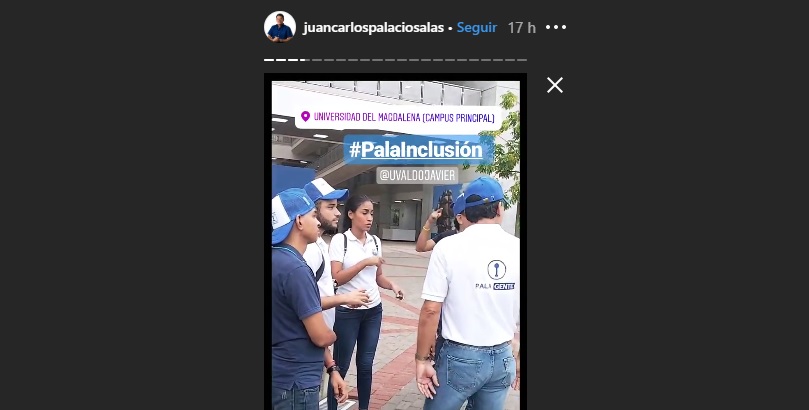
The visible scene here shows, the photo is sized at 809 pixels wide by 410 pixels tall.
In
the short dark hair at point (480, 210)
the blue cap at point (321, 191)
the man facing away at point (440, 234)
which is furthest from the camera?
the blue cap at point (321, 191)

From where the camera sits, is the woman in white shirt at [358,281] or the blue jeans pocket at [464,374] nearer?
the blue jeans pocket at [464,374]

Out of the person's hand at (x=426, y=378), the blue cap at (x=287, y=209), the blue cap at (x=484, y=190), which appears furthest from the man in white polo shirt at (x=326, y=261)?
the blue cap at (x=484, y=190)

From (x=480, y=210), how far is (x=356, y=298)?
3.73 ft

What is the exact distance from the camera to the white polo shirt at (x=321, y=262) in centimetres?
400

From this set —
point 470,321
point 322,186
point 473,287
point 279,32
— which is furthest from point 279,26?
point 470,321

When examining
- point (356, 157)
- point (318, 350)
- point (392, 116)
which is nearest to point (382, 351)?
point (318, 350)

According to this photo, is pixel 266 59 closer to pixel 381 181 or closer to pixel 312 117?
pixel 312 117

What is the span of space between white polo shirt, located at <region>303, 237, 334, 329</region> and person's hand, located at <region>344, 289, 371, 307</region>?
0.42 feet

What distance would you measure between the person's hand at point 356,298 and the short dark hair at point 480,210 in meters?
1.00

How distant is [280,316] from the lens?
→ 3691 mm

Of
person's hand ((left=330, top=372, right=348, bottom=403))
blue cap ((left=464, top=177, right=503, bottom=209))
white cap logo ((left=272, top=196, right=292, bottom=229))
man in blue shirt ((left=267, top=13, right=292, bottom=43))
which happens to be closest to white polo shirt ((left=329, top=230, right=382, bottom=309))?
white cap logo ((left=272, top=196, right=292, bottom=229))

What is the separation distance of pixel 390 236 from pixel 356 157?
0.68 metres

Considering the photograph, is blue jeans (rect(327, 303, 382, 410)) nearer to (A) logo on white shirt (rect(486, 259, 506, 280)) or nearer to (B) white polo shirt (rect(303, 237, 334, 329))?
(B) white polo shirt (rect(303, 237, 334, 329))

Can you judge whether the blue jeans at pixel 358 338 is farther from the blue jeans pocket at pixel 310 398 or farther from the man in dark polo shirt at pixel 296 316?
the blue jeans pocket at pixel 310 398
